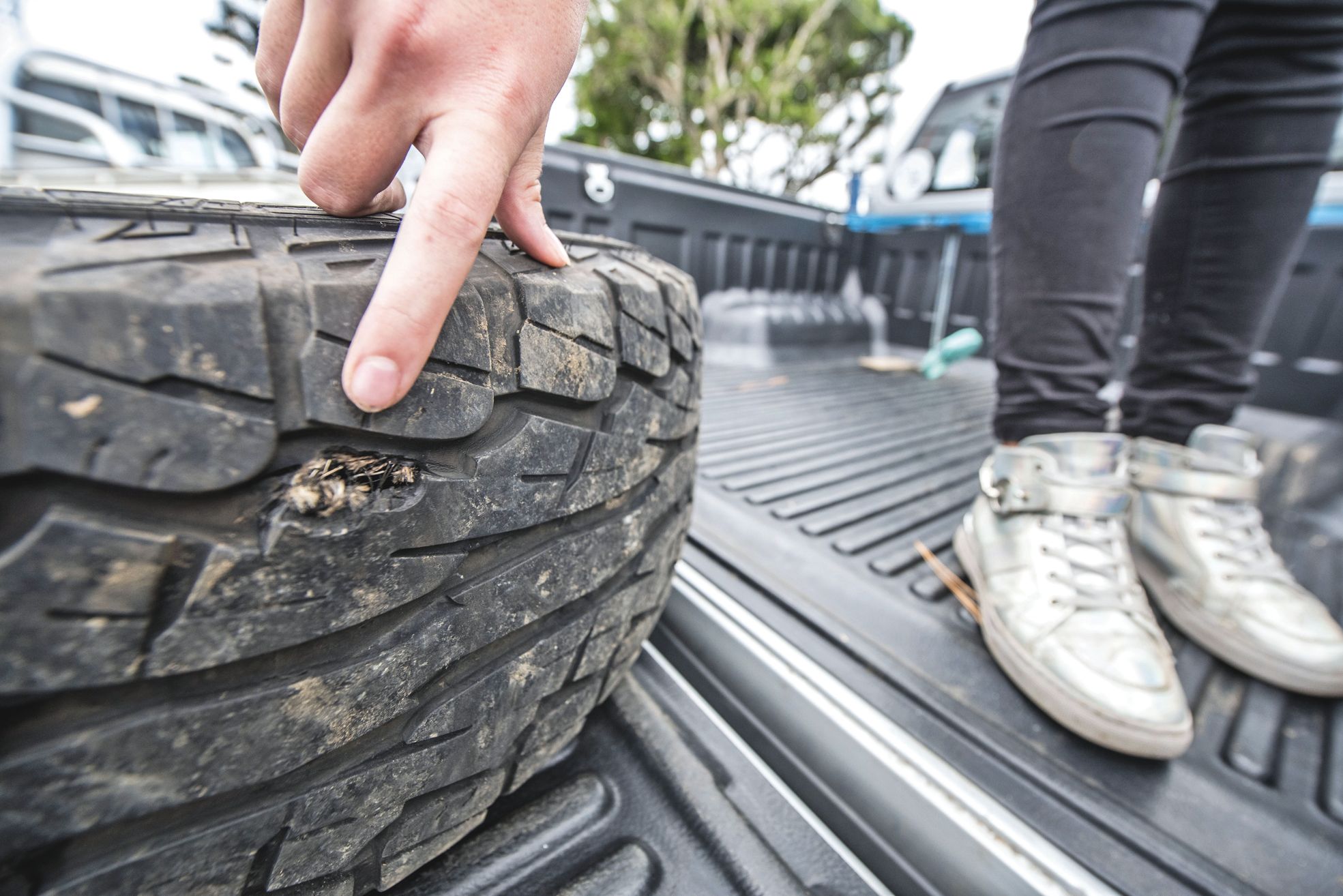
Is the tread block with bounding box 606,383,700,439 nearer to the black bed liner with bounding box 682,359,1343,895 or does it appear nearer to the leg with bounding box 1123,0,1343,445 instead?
the black bed liner with bounding box 682,359,1343,895

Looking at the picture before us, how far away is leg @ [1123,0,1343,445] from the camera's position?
797 mm

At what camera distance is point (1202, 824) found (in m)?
0.51

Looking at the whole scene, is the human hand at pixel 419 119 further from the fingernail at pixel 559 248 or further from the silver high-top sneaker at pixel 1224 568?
the silver high-top sneaker at pixel 1224 568

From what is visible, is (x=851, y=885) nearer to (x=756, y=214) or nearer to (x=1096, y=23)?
(x=1096, y=23)

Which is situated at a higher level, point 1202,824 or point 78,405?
point 78,405

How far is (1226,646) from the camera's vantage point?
0.72 metres

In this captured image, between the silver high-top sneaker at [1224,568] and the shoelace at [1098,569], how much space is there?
141 millimetres

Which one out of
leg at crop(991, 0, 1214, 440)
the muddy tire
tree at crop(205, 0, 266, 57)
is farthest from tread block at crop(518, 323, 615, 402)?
tree at crop(205, 0, 266, 57)

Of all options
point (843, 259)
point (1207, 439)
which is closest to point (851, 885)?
point (1207, 439)

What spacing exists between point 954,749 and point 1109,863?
13cm

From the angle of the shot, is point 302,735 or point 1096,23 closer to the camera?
point 302,735

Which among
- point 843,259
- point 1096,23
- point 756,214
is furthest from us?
point 843,259

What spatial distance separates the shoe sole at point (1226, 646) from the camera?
66 cm

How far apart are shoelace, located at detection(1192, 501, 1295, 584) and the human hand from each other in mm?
1013
